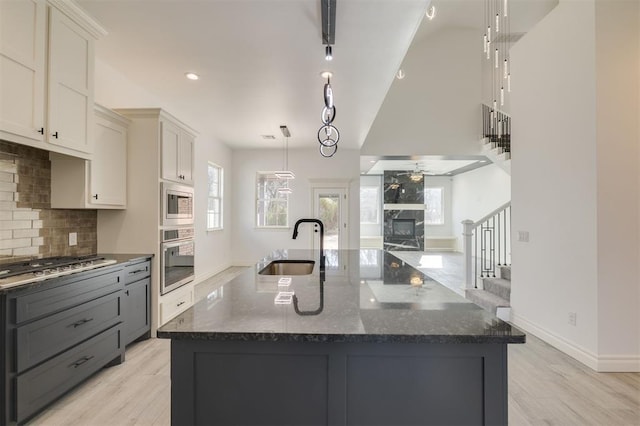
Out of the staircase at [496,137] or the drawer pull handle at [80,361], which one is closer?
the drawer pull handle at [80,361]

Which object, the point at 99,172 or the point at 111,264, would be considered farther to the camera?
the point at 99,172

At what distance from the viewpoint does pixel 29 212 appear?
2.45 metres

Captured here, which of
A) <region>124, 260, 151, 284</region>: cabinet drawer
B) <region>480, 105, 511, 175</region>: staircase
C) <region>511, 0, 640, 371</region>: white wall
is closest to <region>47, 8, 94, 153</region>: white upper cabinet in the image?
<region>124, 260, 151, 284</region>: cabinet drawer

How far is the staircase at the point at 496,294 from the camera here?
3.72m

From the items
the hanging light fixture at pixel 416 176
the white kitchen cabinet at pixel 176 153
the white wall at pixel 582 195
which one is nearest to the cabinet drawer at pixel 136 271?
the white kitchen cabinet at pixel 176 153

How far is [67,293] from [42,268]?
0.25 metres

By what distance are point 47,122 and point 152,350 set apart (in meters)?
2.15

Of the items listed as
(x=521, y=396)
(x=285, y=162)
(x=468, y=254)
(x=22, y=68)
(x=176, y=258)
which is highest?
(x=285, y=162)

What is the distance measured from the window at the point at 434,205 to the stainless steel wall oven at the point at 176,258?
32.0ft

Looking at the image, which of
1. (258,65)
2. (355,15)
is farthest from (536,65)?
(258,65)

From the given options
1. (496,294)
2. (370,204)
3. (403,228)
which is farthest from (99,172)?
(370,204)

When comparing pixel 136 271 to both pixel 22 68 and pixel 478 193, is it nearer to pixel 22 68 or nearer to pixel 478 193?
pixel 22 68

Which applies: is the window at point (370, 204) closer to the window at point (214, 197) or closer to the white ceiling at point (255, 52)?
the window at point (214, 197)

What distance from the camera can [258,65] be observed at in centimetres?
332
